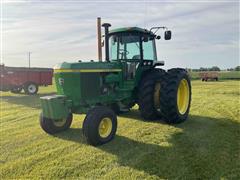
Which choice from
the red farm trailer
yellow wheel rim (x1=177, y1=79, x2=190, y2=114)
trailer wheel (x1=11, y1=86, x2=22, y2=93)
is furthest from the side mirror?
trailer wheel (x1=11, y1=86, x2=22, y2=93)

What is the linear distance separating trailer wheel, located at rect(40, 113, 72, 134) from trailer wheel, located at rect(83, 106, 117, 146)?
1497 millimetres

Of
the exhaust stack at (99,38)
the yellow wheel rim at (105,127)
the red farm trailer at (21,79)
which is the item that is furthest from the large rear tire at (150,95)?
the red farm trailer at (21,79)

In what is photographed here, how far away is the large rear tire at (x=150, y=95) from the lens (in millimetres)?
7566

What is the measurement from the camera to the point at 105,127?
6289 millimetres

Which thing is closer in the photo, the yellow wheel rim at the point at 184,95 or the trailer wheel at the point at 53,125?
the trailer wheel at the point at 53,125

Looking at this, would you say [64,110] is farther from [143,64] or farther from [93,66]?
[143,64]

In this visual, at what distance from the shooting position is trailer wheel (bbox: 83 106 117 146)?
582 centimetres

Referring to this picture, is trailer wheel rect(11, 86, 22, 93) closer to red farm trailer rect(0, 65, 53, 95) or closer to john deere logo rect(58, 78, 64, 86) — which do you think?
red farm trailer rect(0, 65, 53, 95)

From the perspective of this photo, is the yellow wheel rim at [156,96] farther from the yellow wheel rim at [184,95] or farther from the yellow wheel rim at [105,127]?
the yellow wheel rim at [105,127]

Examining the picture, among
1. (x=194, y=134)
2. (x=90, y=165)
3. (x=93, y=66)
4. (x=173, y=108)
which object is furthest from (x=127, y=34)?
(x=90, y=165)

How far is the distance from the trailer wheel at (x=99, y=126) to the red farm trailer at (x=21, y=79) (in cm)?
1462

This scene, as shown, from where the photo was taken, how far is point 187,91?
8.29 metres

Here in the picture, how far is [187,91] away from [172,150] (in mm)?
3129

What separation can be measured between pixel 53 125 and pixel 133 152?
2510 mm
